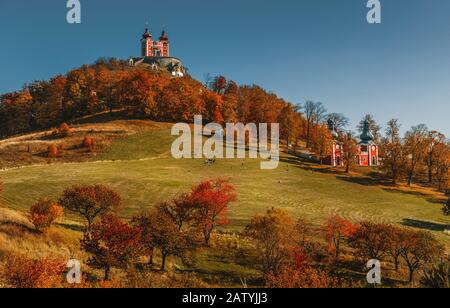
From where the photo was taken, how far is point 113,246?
30859mm

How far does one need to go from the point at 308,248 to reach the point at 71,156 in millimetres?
63366

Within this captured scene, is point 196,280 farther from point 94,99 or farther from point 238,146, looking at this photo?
point 94,99

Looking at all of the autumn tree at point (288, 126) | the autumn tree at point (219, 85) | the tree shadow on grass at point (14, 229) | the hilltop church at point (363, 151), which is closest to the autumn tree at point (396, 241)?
the tree shadow on grass at point (14, 229)

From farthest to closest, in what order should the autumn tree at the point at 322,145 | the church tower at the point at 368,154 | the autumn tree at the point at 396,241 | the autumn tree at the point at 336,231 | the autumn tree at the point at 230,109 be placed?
the autumn tree at the point at 230,109 → the church tower at the point at 368,154 → the autumn tree at the point at 322,145 → the autumn tree at the point at 336,231 → the autumn tree at the point at 396,241

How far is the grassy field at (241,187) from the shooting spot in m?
53.9

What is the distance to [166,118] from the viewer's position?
12125 cm

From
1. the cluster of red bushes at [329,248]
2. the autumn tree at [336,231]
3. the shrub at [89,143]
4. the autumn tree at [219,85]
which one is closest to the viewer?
the cluster of red bushes at [329,248]

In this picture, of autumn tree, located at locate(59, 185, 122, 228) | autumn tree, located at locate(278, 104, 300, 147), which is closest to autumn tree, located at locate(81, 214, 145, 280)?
autumn tree, located at locate(59, 185, 122, 228)

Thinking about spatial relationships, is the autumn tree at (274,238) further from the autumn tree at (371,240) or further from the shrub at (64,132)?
the shrub at (64,132)

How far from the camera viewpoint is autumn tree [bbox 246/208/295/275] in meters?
34.5

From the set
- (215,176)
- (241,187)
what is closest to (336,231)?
(241,187)

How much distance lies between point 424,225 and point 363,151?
57.1 meters

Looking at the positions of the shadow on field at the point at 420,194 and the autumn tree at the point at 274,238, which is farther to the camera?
the shadow on field at the point at 420,194

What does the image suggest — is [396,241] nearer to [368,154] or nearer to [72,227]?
[72,227]
